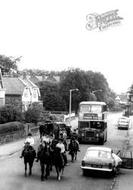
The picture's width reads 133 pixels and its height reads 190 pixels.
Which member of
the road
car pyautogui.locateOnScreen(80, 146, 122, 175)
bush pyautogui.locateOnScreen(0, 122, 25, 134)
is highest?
bush pyautogui.locateOnScreen(0, 122, 25, 134)

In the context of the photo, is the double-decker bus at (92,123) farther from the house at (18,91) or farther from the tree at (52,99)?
the tree at (52,99)

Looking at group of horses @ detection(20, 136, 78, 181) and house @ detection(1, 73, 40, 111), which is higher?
house @ detection(1, 73, 40, 111)

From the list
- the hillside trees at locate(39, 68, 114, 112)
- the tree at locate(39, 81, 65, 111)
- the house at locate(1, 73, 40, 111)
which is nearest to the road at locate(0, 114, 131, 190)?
the house at locate(1, 73, 40, 111)

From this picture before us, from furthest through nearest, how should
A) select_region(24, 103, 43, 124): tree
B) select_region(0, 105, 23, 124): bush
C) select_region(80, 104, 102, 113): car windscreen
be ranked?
select_region(24, 103, 43, 124): tree, select_region(0, 105, 23, 124): bush, select_region(80, 104, 102, 113): car windscreen

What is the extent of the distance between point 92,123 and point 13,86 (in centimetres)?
4783

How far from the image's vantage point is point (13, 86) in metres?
88.2

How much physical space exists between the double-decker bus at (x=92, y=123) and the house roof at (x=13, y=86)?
44.4m

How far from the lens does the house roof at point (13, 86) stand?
86.6 m

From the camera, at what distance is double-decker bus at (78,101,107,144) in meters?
42.0

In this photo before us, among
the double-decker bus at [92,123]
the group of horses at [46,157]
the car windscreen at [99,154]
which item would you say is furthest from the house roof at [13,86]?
the group of horses at [46,157]

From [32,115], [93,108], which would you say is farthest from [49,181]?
[32,115]

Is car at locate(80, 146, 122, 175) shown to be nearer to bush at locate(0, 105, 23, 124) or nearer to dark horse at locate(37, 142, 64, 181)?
dark horse at locate(37, 142, 64, 181)

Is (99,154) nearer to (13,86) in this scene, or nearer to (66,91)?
(13,86)

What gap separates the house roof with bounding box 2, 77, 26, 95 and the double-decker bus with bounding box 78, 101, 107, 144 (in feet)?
146
